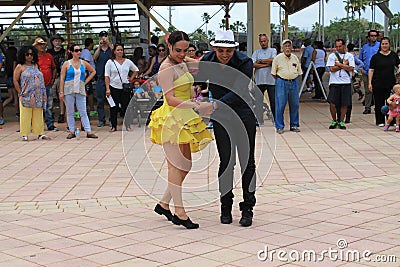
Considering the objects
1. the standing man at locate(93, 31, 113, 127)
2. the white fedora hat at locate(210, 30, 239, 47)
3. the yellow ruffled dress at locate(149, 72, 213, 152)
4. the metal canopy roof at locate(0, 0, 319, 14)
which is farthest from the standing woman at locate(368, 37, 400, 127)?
the metal canopy roof at locate(0, 0, 319, 14)

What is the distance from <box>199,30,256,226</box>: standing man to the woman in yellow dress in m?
0.19

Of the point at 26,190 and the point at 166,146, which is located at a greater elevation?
the point at 166,146

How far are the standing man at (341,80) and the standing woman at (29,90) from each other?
5450mm

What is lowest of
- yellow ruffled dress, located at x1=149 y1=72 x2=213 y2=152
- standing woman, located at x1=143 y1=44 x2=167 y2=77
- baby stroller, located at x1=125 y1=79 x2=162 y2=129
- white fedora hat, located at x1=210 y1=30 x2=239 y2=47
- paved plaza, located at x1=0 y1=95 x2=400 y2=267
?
paved plaza, located at x1=0 y1=95 x2=400 y2=267

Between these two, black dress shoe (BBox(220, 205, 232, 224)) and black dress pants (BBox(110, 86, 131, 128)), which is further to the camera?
black dress pants (BBox(110, 86, 131, 128))

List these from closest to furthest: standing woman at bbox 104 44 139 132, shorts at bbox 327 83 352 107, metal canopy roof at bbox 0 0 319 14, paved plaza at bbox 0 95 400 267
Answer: paved plaza at bbox 0 95 400 267 → shorts at bbox 327 83 352 107 → standing woman at bbox 104 44 139 132 → metal canopy roof at bbox 0 0 319 14

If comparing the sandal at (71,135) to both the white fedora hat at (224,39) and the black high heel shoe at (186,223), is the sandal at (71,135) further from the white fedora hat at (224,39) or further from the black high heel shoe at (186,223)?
the white fedora hat at (224,39)

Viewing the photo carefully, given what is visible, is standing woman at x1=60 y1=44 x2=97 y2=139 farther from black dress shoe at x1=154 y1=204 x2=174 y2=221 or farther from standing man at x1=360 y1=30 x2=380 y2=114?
standing man at x1=360 y1=30 x2=380 y2=114

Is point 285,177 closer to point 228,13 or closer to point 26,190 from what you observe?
point 26,190

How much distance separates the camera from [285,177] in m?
8.52

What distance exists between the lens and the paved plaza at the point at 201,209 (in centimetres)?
519

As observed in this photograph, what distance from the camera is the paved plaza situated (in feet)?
17.0

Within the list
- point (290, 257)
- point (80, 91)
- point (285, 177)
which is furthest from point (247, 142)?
point (80, 91)

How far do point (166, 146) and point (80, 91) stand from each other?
6.30 metres
